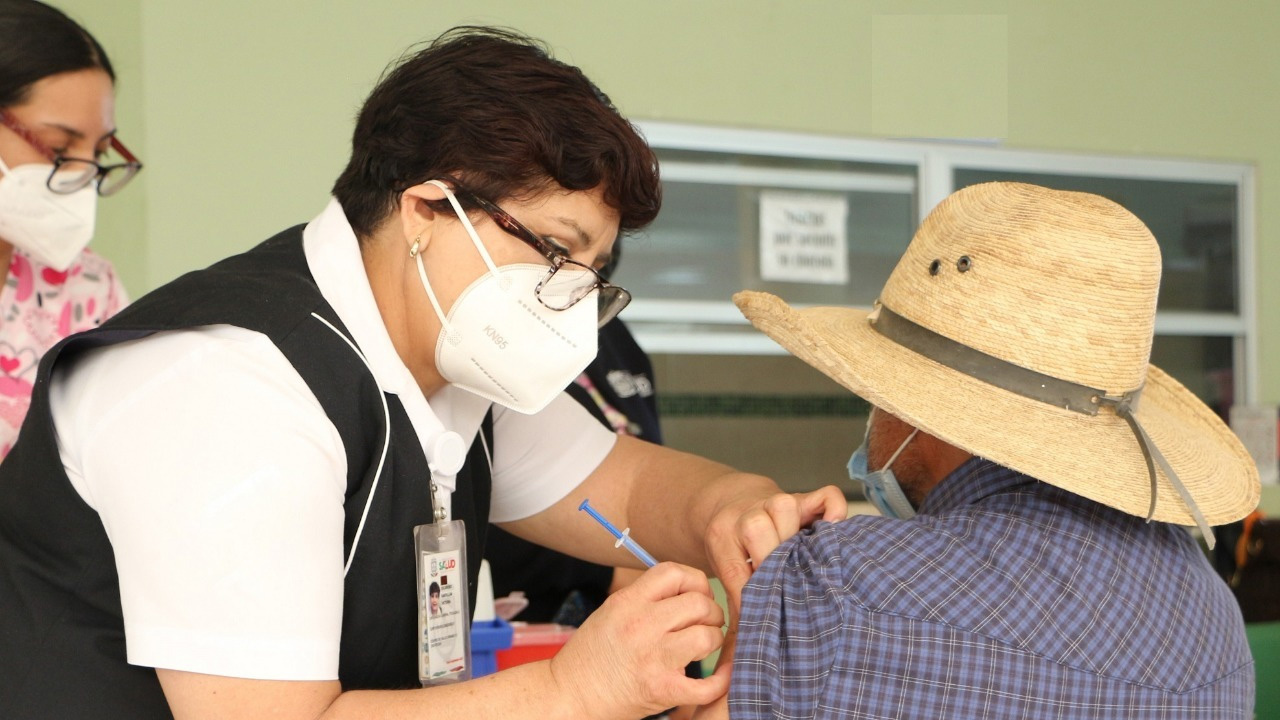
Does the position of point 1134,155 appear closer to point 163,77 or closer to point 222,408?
point 163,77

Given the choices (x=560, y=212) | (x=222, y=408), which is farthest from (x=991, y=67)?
(x=222, y=408)

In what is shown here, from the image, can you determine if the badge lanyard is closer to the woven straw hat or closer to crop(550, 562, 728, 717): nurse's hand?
crop(550, 562, 728, 717): nurse's hand

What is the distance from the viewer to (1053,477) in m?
1.05

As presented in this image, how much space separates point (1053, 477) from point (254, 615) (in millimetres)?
709

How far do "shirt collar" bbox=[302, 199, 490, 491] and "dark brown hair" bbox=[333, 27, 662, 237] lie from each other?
2.0 inches

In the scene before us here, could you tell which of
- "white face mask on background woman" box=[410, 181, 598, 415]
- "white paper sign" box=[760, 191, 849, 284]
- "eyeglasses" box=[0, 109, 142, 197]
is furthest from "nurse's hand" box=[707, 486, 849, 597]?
"white paper sign" box=[760, 191, 849, 284]

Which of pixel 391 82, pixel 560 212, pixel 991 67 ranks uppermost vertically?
pixel 991 67

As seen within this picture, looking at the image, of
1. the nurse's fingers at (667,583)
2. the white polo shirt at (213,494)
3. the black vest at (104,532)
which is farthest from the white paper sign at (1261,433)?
the white polo shirt at (213,494)

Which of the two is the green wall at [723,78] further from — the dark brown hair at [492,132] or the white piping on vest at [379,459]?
the white piping on vest at [379,459]

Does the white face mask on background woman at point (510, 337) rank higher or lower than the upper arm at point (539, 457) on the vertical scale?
higher

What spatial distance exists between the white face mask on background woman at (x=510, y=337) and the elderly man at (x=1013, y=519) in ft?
0.76

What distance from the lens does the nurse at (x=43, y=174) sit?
182cm

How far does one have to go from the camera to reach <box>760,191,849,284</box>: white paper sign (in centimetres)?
392

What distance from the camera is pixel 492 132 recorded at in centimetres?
115
